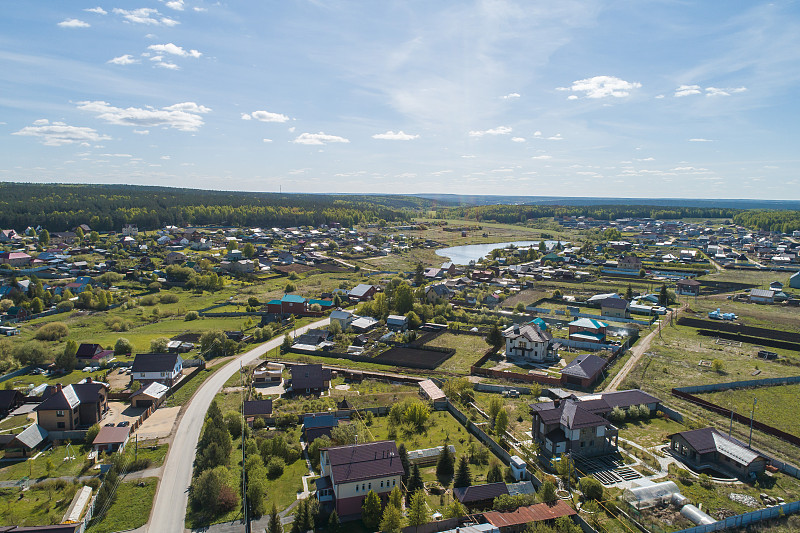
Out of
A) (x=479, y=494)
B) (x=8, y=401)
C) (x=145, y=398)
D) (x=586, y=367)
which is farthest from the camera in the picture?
(x=586, y=367)

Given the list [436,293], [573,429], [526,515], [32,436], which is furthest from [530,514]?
[436,293]

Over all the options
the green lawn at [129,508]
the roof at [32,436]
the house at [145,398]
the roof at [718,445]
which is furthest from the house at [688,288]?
the roof at [32,436]

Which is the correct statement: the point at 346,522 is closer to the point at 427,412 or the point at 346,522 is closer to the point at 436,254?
the point at 427,412

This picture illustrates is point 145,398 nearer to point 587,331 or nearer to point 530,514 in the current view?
point 530,514

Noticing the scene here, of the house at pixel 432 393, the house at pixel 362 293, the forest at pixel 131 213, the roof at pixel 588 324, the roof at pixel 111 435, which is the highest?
the forest at pixel 131 213

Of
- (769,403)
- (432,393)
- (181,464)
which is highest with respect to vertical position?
(769,403)

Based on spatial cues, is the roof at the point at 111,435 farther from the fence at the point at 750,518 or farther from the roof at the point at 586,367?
the roof at the point at 586,367
